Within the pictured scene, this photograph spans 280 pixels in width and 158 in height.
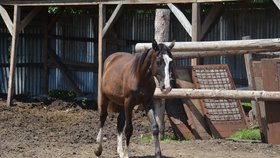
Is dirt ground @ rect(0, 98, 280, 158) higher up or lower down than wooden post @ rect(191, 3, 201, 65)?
lower down

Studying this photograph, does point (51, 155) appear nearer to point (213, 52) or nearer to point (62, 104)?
point (213, 52)

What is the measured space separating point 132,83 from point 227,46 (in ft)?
8.29

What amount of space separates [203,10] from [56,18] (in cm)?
581

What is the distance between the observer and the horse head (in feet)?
27.5

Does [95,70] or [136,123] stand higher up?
[95,70]

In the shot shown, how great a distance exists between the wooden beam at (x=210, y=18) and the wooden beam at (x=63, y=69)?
274 inches

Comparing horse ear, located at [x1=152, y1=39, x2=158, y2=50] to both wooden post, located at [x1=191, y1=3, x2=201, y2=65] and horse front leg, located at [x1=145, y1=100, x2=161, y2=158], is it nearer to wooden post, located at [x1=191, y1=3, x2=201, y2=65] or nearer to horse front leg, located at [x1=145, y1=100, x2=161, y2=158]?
horse front leg, located at [x1=145, y1=100, x2=161, y2=158]

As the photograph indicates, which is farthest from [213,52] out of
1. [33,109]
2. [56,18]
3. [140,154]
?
[56,18]

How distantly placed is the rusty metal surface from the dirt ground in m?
0.79

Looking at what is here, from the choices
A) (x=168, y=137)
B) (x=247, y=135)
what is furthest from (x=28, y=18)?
(x=247, y=135)

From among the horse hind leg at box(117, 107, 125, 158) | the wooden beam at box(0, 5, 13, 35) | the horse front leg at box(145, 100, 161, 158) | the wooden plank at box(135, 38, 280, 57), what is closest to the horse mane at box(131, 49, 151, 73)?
the horse front leg at box(145, 100, 161, 158)

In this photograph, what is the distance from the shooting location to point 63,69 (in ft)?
70.1

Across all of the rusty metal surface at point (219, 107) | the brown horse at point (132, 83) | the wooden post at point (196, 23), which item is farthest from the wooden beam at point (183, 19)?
the brown horse at point (132, 83)

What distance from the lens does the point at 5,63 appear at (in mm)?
21609
